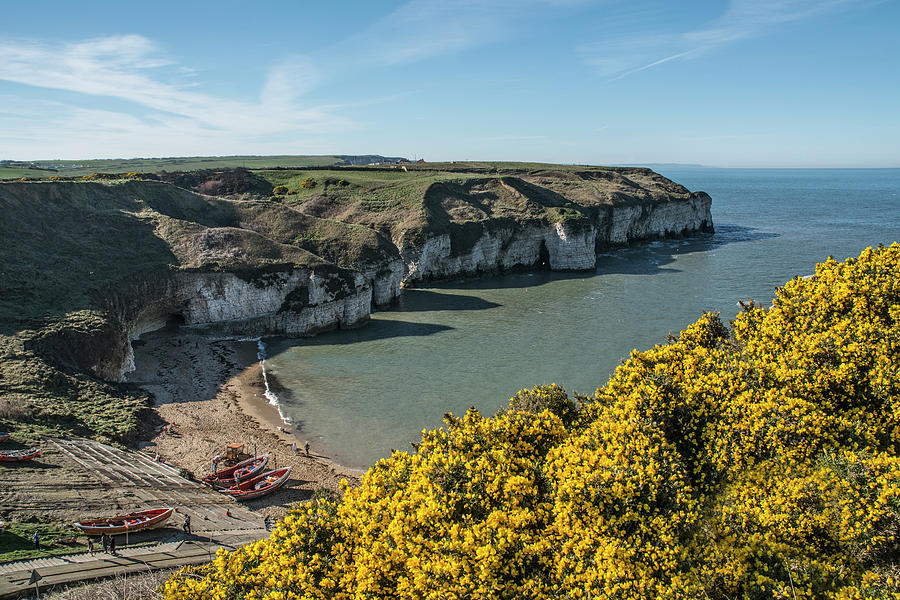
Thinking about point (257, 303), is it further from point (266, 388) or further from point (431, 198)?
point (431, 198)

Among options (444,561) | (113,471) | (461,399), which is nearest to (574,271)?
(461,399)

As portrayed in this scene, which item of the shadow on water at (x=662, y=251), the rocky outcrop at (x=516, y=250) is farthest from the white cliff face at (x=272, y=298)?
the shadow on water at (x=662, y=251)

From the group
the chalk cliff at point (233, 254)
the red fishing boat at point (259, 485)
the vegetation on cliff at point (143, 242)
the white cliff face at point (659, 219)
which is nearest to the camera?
the red fishing boat at point (259, 485)

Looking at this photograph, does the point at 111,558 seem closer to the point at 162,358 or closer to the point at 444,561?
the point at 444,561

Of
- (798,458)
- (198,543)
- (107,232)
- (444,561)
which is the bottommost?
(198,543)

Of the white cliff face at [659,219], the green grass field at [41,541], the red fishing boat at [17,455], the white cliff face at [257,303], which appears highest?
the white cliff face at [659,219]

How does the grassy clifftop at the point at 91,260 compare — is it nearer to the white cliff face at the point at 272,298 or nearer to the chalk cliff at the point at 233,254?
the chalk cliff at the point at 233,254

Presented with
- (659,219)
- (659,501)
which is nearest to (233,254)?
(659,501)
